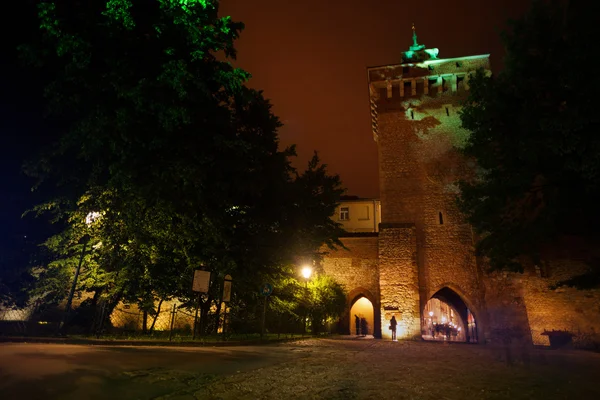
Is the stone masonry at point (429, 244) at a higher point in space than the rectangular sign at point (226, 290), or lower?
higher

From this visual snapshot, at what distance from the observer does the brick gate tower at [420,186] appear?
2306cm

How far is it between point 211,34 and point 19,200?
762cm

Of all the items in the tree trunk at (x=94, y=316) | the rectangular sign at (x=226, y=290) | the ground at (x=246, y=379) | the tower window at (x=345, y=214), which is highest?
the tower window at (x=345, y=214)

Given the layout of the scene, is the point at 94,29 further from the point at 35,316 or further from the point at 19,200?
the point at 35,316

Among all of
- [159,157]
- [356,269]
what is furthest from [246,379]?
[356,269]

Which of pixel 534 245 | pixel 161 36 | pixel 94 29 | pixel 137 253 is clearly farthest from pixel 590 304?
pixel 94 29

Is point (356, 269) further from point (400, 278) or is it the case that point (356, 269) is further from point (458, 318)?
point (458, 318)

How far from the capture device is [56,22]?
8.26 metres

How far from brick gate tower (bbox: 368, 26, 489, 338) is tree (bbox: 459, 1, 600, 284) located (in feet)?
26.2

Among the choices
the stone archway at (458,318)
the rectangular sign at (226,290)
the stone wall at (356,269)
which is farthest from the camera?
the stone wall at (356,269)

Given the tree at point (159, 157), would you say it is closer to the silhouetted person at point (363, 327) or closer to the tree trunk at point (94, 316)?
the tree trunk at point (94, 316)

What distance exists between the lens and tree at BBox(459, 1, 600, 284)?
37.6 ft

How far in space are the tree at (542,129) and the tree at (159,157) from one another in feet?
24.6

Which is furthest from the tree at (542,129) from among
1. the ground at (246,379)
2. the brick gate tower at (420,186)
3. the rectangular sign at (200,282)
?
the rectangular sign at (200,282)
